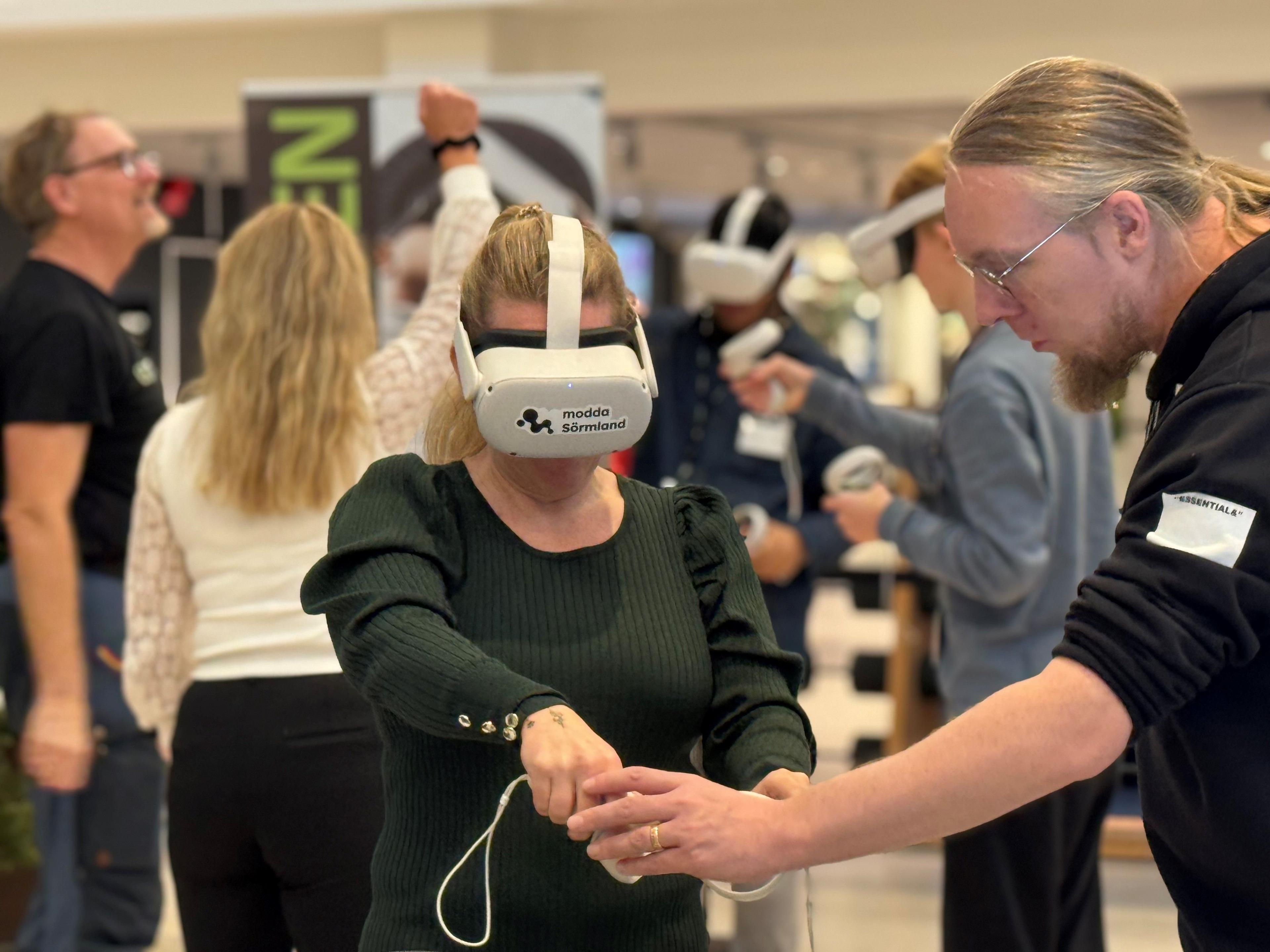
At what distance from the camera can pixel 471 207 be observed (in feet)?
7.59

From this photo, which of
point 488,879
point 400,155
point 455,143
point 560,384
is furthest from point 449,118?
point 400,155

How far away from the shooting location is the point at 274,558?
85.7 inches

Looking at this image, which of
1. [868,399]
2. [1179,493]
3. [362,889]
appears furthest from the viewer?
[868,399]

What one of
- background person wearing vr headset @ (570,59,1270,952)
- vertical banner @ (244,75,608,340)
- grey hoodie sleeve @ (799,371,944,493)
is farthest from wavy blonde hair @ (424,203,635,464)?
vertical banner @ (244,75,608,340)

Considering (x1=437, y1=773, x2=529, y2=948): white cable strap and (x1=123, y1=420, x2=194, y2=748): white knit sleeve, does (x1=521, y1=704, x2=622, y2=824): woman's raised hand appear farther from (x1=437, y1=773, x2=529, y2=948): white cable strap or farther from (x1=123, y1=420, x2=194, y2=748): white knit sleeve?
(x1=123, y1=420, x2=194, y2=748): white knit sleeve

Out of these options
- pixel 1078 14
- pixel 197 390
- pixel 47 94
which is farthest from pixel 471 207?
pixel 47 94

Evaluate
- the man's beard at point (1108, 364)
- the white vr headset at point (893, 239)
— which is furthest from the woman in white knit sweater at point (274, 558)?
the man's beard at point (1108, 364)

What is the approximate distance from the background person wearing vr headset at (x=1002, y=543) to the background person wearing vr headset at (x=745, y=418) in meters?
0.62

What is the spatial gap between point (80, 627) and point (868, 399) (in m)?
1.65

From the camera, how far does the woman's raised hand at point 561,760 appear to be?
1246mm

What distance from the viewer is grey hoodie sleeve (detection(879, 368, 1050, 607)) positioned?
2410 millimetres

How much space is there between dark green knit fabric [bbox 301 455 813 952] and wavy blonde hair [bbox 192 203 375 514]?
0.68 meters

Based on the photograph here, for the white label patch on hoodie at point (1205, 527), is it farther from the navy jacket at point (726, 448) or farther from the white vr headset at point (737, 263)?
the white vr headset at point (737, 263)

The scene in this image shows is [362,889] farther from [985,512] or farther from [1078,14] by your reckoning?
[1078,14]
